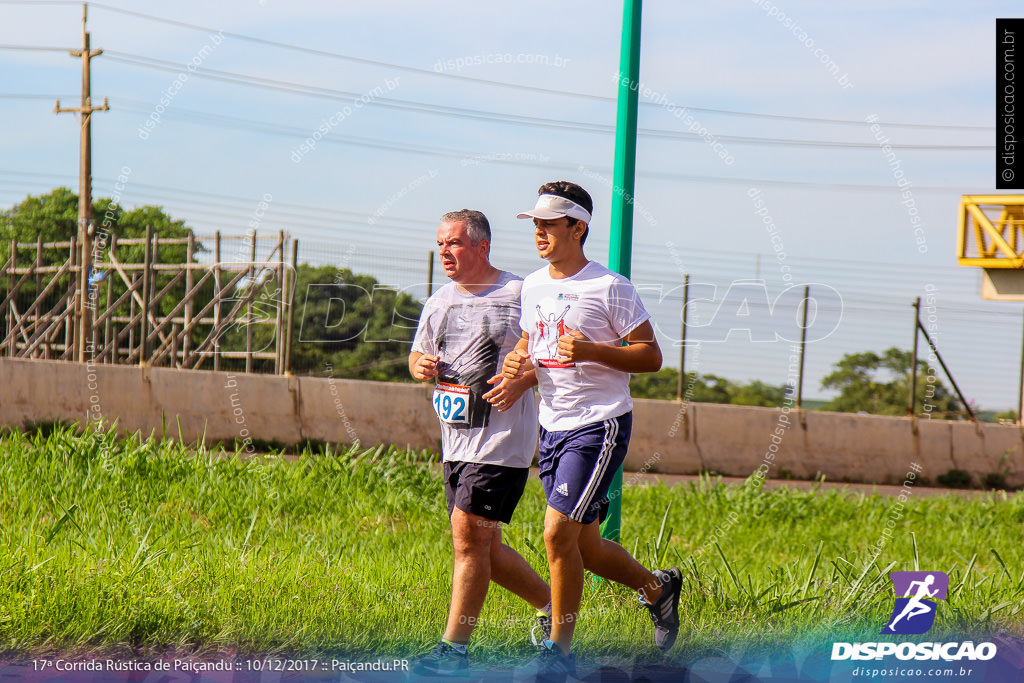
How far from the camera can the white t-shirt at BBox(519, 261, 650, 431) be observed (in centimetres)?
402

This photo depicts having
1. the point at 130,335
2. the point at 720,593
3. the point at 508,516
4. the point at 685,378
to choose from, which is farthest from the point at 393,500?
the point at 130,335

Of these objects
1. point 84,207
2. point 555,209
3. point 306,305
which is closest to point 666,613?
point 555,209

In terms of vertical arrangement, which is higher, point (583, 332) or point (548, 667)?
point (583, 332)

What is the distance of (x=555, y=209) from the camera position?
13.3 feet

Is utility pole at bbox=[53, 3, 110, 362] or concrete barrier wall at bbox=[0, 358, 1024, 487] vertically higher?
utility pole at bbox=[53, 3, 110, 362]

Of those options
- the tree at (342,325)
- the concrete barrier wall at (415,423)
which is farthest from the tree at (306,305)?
the concrete barrier wall at (415,423)

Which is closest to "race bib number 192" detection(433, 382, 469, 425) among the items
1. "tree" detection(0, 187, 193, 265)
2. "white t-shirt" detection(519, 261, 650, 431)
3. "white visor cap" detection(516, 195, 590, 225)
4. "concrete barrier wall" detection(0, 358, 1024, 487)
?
"white t-shirt" detection(519, 261, 650, 431)

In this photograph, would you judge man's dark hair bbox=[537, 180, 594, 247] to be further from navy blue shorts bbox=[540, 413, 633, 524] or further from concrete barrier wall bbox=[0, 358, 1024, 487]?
concrete barrier wall bbox=[0, 358, 1024, 487]

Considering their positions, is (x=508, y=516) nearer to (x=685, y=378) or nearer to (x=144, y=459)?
(x=144, y=459)

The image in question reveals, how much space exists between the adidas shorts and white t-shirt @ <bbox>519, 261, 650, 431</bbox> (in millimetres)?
289

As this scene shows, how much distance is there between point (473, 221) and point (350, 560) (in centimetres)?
241

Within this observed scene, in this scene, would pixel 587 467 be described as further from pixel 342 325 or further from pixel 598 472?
pixel 342 325

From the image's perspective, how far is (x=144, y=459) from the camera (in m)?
7.04

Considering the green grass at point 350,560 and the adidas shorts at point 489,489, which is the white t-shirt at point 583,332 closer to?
the adidas shorts at point 489,489
